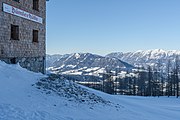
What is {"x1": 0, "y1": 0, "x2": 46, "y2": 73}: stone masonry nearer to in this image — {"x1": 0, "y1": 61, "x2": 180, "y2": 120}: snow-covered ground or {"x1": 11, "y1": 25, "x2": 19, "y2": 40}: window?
{"x1": 11, "y1": 25, "x2": 19, "y2": 40}: window

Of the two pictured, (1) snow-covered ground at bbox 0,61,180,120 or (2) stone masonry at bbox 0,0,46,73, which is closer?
(1) snow-covered ground at bbox 0,61,180,120

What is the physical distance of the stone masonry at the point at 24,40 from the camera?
22703mm

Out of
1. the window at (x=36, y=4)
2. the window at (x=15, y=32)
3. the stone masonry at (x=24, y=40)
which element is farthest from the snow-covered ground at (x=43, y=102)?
the window at (x=36, y=4)

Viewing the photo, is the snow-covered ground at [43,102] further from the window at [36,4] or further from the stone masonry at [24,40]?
the window at [36,4]

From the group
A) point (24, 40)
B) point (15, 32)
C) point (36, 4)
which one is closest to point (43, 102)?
point (15, 32)

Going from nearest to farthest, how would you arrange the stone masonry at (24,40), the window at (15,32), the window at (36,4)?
the stone masonry at (24,40) < the window at (15,32) < the window at (36,4)

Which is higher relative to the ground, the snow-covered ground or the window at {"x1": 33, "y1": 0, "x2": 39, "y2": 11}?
the window at {"x1": 33, "y1": 0, "x2": 39, "y2": 11}

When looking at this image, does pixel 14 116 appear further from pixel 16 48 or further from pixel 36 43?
pixel 36 43

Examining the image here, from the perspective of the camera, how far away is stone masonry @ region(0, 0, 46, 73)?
2270cm

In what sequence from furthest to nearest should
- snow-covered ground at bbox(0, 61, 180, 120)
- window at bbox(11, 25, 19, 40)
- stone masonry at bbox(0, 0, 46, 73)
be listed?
window at bbox(11, 25, 19, 40)
stone masonry at bbox(0, 0, 46, 73)
snow-covered ground at bbox(0, 61, 180, 120)

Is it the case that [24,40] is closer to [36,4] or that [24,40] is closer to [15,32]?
[15,32]

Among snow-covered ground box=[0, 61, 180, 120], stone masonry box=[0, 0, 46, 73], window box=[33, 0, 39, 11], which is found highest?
window box=[33, 0, 39, 11]

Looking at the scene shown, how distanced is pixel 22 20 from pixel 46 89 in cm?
948

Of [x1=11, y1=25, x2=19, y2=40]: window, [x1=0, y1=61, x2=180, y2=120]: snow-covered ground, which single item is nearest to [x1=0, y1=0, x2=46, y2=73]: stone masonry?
[x1=11, y1=25, x2=19, y2=40]: window
